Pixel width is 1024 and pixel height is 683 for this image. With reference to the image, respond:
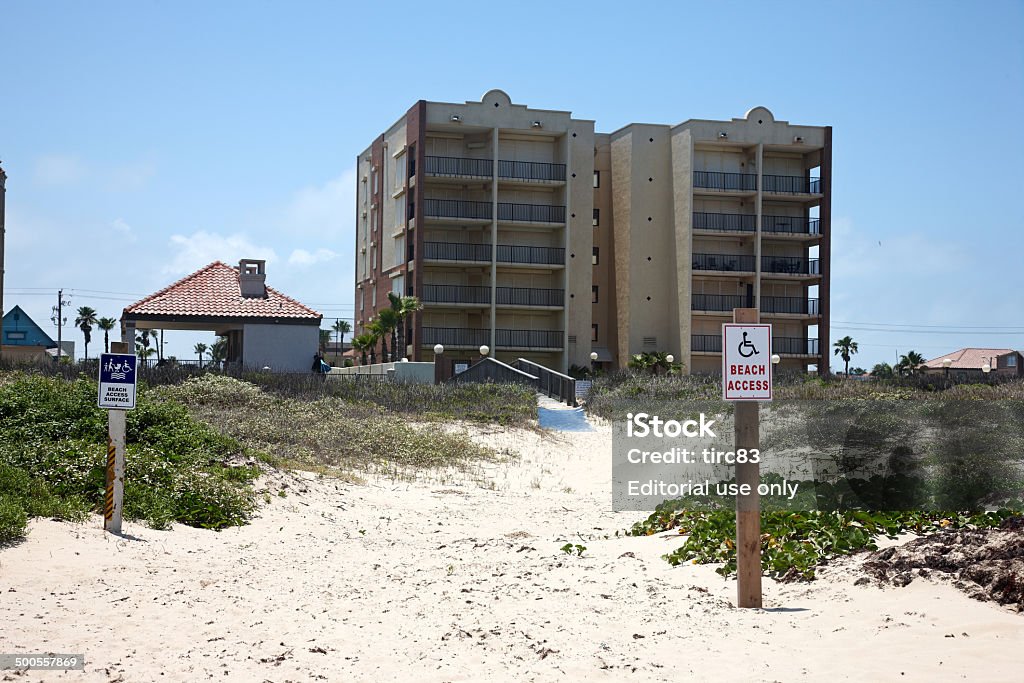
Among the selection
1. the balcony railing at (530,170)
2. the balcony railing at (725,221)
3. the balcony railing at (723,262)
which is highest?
the balcony railing at (530,170)

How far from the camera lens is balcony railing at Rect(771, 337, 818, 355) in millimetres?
61062

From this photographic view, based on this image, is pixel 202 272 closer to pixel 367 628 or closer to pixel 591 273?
pixel 591 273

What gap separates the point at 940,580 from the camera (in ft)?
28.8

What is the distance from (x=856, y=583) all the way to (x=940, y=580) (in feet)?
2.22

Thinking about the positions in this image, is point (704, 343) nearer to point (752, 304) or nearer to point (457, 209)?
point (752, 304)

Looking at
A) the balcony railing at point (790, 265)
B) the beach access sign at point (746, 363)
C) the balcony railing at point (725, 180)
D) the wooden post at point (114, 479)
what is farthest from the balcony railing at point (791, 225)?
the beach access sign at point (746, 363)

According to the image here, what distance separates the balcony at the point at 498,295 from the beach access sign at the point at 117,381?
144 ft

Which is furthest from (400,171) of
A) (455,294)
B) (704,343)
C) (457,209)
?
(704,343)

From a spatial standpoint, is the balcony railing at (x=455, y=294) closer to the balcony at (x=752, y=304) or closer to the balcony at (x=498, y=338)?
the balcony at (x=498, y=338)

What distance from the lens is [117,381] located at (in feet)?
40.8

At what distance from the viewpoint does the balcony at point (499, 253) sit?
187 ft

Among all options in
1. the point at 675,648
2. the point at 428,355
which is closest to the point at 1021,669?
the point at 675,648

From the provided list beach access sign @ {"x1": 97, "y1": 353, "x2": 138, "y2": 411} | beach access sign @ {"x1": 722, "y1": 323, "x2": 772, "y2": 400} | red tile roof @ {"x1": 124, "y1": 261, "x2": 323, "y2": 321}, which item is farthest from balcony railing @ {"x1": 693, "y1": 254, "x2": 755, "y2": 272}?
beach access sign @ {"x1": 722, "y1": 323, "x2": 772, "y2": 400}

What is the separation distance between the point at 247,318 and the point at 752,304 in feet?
106
